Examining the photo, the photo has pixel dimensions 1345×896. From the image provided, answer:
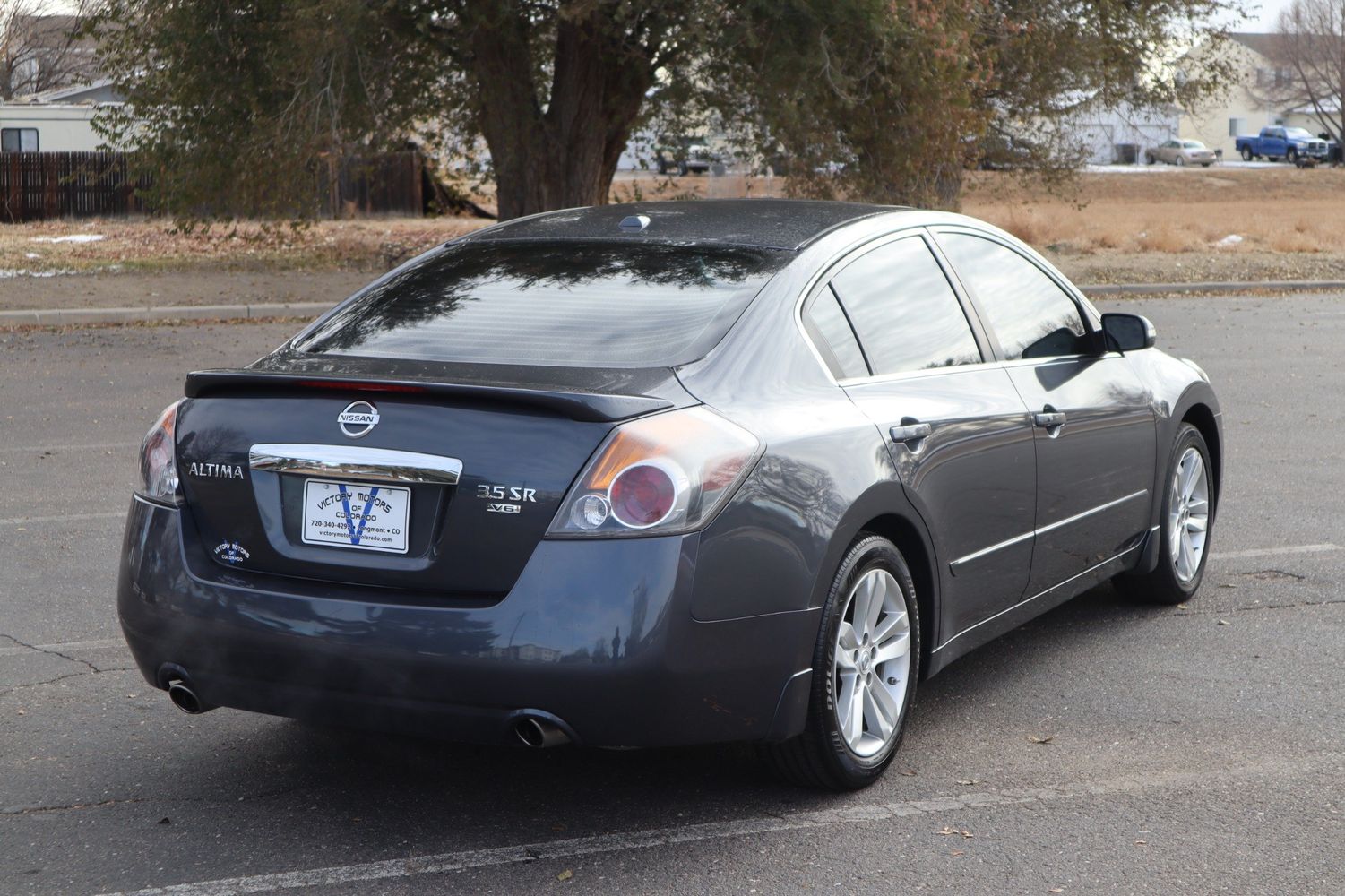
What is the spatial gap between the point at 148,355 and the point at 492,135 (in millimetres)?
7654

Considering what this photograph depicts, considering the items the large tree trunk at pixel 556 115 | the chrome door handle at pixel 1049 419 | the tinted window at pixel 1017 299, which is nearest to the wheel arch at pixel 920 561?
the chrome door handle at pixel 1049 419

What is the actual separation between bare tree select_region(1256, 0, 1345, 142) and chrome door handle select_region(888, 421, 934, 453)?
3733 inches

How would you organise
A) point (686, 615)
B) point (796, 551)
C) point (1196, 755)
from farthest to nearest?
point (1196, 755)
point (796, 551)
point (686, 615)

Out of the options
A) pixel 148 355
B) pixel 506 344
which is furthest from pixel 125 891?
pixel 148 355

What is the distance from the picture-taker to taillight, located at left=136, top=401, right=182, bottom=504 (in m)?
3.95

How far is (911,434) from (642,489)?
1052mm

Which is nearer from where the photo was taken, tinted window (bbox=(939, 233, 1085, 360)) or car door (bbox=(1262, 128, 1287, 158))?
tinted window (bbox=(939, 233, 1085, 360))

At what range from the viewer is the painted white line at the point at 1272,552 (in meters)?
6.86

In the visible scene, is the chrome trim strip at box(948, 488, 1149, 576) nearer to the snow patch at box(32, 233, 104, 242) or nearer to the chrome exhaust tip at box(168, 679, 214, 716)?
the chrome exhaust tip at box(168, 679, 214, 716)

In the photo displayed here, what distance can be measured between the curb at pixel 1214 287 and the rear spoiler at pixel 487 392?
19.2 metres

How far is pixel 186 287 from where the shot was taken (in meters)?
20.0

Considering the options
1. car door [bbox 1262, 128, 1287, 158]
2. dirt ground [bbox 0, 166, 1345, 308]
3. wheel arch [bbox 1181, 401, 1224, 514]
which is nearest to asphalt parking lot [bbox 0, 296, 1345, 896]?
wheel arch [bbox 1181, 401, 1224, 514]

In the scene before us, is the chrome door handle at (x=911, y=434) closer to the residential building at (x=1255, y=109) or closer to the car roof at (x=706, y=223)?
the car roof at (x=706, y=223)

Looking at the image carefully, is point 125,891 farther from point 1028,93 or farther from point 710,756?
point 1028,93
